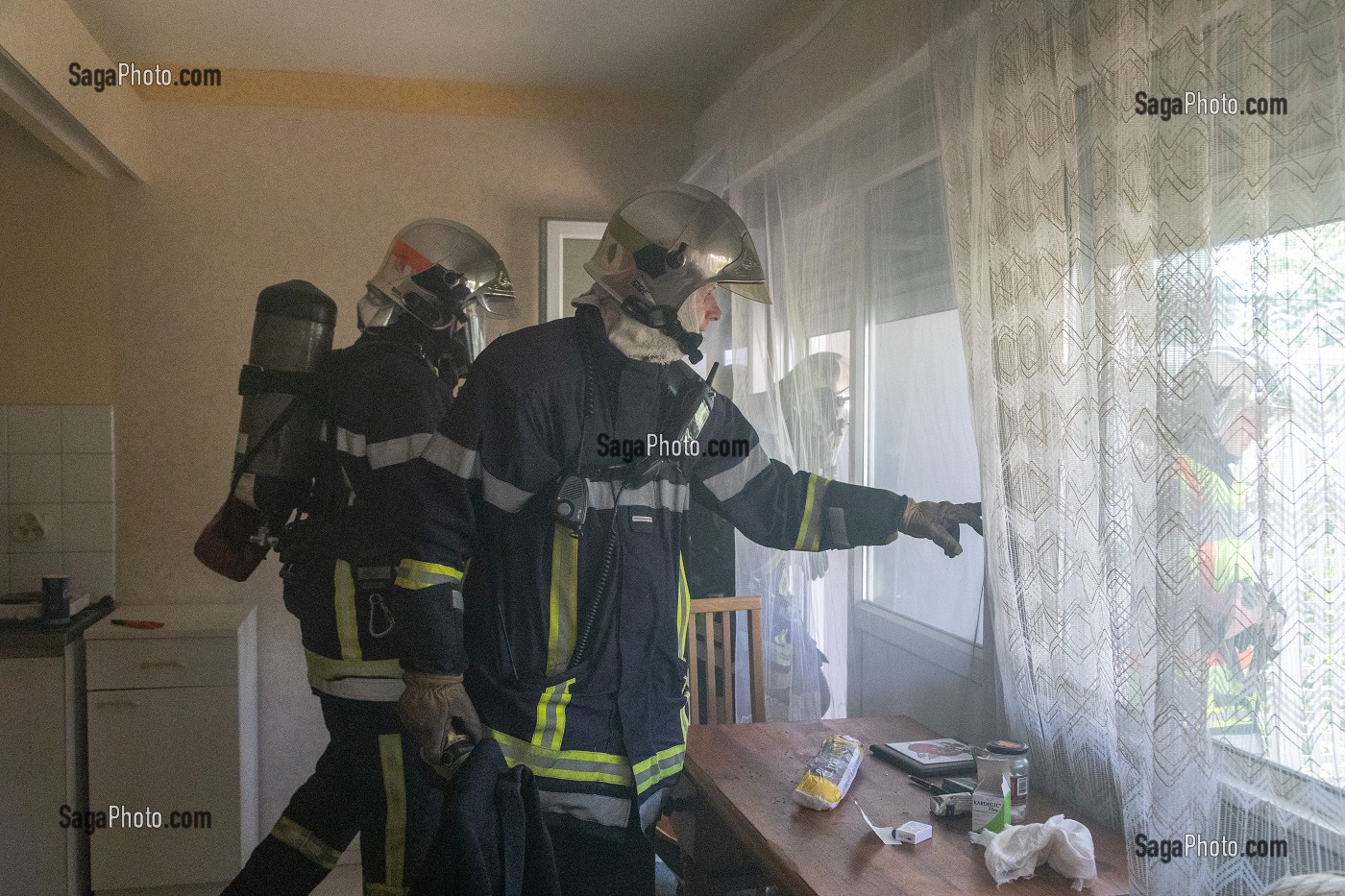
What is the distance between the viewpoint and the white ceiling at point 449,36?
3.01 m

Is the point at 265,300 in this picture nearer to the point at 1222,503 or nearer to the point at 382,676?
the point at 382,676

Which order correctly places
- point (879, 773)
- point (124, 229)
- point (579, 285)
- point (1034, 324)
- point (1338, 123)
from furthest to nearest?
point (579, 285) → point (124, 229) → point (879, 773) → point (1034, 324) → point (1338, 123)

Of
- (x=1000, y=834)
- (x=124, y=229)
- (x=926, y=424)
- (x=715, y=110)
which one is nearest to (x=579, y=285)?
(x=715, y=110)

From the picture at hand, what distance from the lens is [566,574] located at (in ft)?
5.55

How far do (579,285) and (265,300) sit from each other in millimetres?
1633

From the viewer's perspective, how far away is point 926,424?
2.17 meters

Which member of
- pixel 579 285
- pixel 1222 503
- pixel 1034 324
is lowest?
pixel 1222 503

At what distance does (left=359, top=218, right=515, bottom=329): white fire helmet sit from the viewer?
2.44m

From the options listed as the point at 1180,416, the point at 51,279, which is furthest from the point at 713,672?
the point at 51,279

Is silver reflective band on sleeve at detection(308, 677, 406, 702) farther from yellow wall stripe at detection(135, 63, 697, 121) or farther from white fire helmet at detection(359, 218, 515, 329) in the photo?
yellow wall stripe at detection(135, 63, 697, 121)

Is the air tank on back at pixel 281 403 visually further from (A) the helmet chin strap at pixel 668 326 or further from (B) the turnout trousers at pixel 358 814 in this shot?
(A) the helmet chin strap at pixel 668 326

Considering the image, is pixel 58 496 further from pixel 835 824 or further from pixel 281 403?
pixel 835 824

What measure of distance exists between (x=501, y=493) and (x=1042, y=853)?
3.26 feet

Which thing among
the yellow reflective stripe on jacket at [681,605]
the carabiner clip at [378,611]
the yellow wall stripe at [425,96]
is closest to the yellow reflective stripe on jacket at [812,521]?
the yellow reflective stripe on jacket at [681,605]
